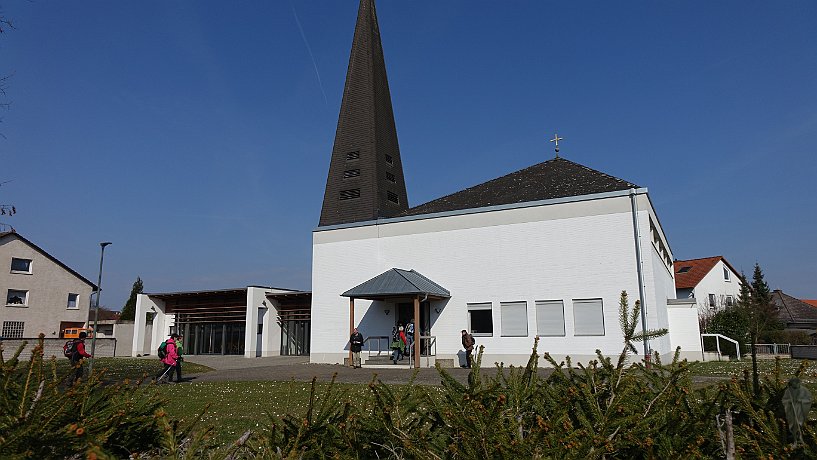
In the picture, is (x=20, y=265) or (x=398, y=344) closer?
(x=398, y=344)

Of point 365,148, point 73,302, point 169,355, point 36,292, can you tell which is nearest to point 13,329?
point 36,292

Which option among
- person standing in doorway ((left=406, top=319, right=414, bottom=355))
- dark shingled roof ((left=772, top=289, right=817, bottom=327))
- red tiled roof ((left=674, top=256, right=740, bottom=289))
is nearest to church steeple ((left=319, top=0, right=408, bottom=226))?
person standing in doorway ((left=406, top=319, right=414, bottom=355))

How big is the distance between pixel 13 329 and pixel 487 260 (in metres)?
37.7

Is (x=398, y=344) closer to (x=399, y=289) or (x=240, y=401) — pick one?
(x=399, y=289)

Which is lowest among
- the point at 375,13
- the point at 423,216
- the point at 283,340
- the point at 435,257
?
the point at 283,340

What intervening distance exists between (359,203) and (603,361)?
25.1 metres

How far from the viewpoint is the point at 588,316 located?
2131cm

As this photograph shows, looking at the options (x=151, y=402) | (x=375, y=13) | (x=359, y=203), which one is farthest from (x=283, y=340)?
(x=151, y=402)

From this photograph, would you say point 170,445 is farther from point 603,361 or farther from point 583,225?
point 583,225

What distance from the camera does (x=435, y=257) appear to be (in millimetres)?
24797

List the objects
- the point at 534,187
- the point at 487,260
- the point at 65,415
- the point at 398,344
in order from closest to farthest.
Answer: the point at 65,415, the point at 398,344, the point at 487,260, the point at 534,187

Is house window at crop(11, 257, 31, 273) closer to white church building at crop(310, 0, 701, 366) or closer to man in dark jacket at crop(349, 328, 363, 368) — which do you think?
white church building at crop(310, 0, 701, 366)

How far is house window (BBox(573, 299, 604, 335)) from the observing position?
830 inches

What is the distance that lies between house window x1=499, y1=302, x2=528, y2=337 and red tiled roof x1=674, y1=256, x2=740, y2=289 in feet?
105
